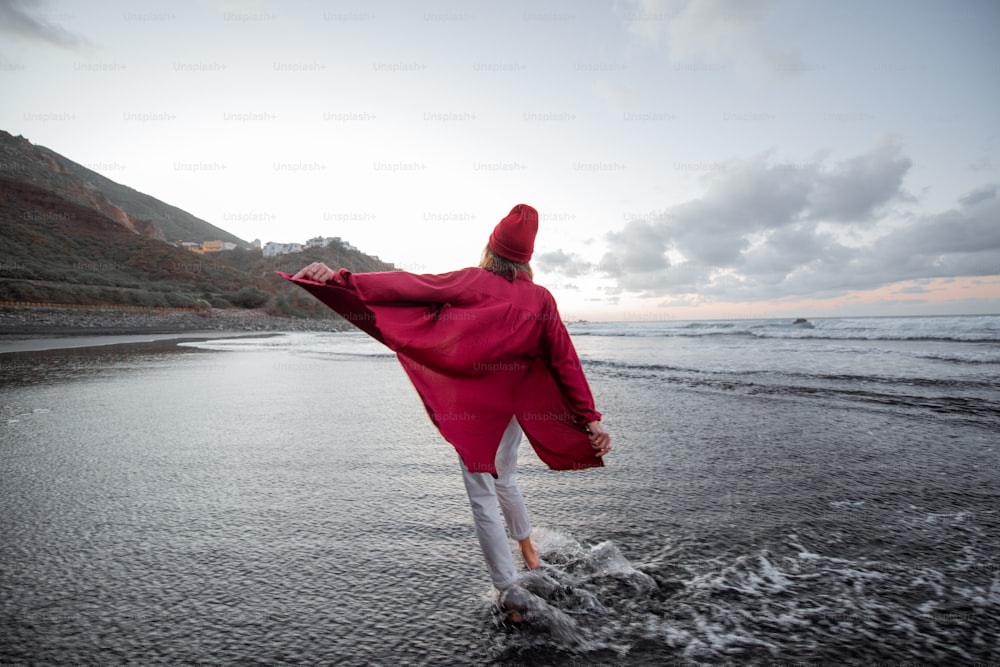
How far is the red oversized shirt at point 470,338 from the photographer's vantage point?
91.8 inches

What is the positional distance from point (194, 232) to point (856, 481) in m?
196

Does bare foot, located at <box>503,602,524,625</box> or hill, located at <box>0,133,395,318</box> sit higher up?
hill, located at <box>0,133,395,318</box>

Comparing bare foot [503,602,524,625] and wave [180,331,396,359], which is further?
wave [180,331,396,359]

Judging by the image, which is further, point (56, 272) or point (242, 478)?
point (56, 272)

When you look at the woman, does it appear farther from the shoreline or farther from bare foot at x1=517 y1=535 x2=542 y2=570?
the shoreline

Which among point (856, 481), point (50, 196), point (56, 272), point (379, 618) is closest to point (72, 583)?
point (379, 618)

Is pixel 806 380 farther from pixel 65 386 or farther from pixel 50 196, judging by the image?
pixel 50 196

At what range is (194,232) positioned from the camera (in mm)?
164375

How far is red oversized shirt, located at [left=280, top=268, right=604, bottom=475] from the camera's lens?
2332 millimetres

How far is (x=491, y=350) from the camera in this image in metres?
2.32

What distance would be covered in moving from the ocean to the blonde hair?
59.2 inches

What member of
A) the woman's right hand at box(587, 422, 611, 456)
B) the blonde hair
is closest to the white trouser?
the woman's right hand at box(587, 422, 611, 456)

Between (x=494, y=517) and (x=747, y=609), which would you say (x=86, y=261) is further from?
(x=747, y=609)

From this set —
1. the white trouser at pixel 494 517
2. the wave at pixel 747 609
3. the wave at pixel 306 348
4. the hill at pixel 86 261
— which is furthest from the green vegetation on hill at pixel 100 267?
the wave at pixel 747 609
